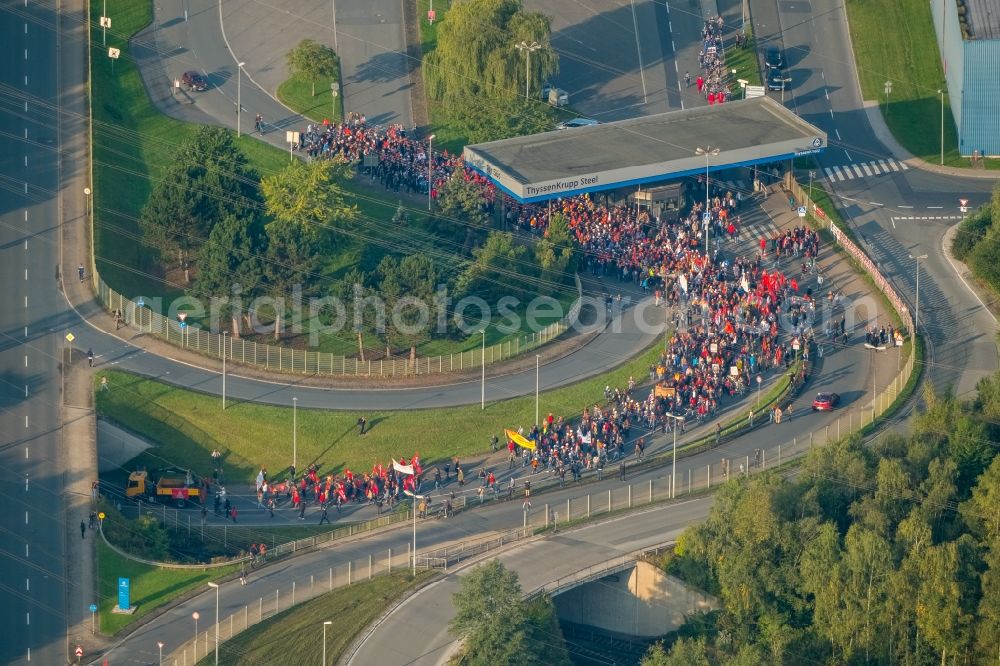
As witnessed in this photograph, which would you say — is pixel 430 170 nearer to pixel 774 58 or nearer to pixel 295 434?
pixel 295 434

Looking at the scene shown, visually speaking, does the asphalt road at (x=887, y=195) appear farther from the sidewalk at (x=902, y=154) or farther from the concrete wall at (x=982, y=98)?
the concrete wall at (x=982, y=98)

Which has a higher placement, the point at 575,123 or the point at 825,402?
the point at 575,123

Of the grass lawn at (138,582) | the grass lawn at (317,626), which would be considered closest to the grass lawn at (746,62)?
the grass lawn at (317,626)

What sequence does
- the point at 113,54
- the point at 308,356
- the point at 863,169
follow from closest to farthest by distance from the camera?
the point at 308,356 → the point at 863,169 → the point at 113,54


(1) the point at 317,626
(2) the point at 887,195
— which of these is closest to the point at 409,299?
(1) the point at 317,626

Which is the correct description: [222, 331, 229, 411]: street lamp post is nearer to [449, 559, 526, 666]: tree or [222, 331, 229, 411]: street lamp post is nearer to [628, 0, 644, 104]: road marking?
[449, 559, 526, 666]: tree

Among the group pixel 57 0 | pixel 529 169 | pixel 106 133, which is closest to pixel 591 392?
pixel 529 169

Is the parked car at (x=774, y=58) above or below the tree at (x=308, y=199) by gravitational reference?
above

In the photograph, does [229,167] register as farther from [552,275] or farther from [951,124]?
[951,124]
